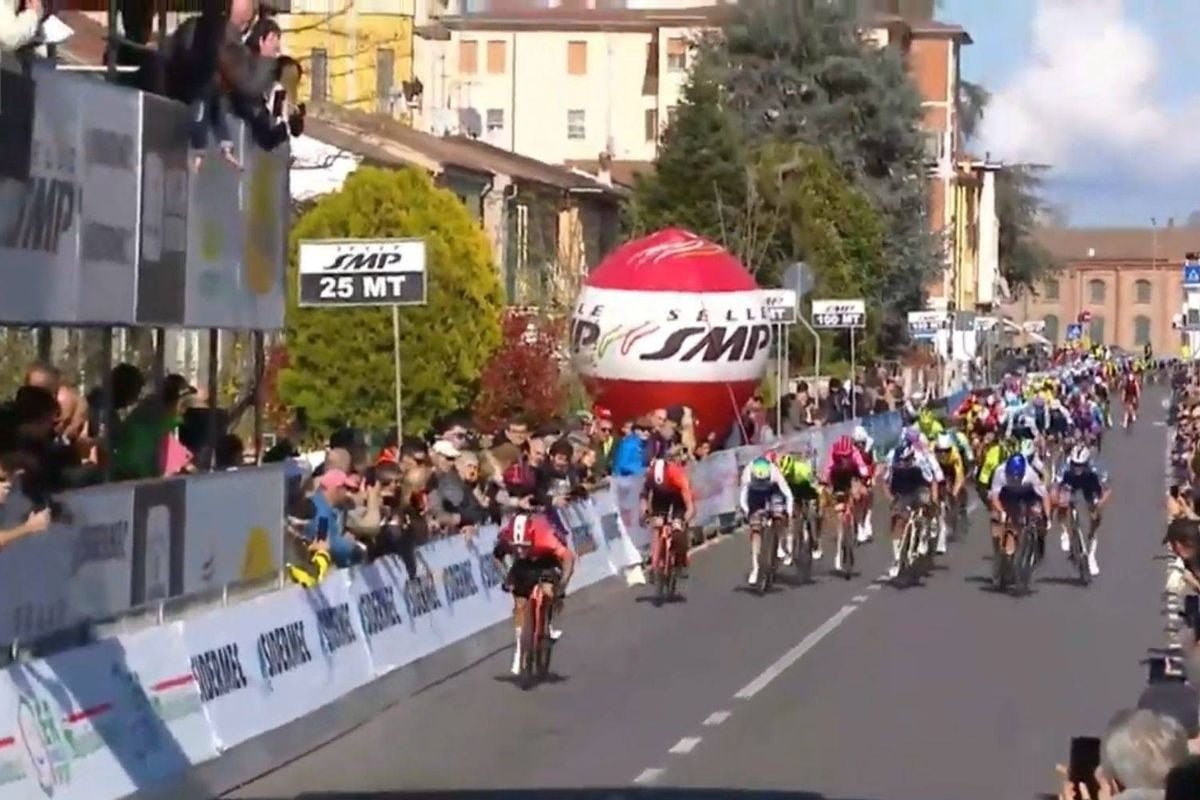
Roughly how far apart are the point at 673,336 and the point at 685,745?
1032 inches

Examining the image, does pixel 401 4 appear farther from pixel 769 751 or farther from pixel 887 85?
pixel 769 751

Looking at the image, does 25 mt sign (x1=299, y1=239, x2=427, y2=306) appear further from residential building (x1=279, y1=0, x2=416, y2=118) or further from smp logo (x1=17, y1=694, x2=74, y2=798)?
residential building (x1=279, y1=0, x2=416, y2=118)

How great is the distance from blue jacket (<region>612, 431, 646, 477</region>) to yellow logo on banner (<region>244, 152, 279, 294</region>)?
14631 mm

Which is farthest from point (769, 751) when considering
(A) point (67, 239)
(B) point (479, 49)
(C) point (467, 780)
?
(B) point (479, 49)

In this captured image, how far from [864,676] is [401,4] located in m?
60.3

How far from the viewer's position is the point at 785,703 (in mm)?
19656

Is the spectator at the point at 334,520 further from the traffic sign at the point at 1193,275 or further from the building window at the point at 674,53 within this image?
the building window at the point at 674,53

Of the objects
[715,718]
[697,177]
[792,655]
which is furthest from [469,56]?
[715,718]

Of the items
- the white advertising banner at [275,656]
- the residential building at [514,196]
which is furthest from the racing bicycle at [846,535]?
the residential building at [514,196]

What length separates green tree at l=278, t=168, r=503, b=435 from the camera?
4019cm

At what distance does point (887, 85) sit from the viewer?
79.1 m

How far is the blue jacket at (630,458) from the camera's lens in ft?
107

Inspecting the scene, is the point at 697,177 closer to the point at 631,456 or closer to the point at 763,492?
the point at 631,456

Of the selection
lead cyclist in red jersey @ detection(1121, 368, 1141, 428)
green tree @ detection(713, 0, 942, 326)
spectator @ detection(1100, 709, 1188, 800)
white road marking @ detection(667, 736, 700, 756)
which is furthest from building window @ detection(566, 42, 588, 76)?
spectator @ detection(1100, 709, 1188, 800)
